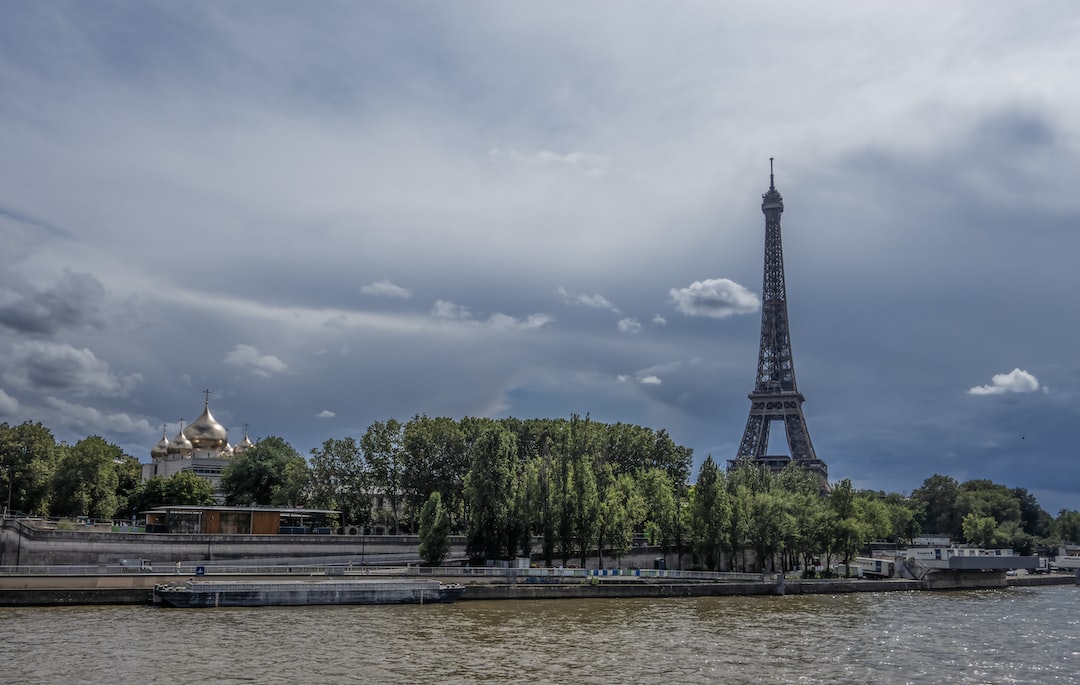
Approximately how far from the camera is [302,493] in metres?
114

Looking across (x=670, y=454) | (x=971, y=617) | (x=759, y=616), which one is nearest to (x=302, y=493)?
(x=670, y=454)

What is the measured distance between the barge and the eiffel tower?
4571 inches

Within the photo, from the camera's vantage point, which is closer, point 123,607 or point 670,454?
point 123,607

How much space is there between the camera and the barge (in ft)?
194

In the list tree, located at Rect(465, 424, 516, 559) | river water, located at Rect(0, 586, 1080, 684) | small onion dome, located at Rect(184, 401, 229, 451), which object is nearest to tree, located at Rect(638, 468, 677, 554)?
tree, located at Rect(465, 424, 516, 559)

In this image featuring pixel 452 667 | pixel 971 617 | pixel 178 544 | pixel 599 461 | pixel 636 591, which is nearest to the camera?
pixel 452 667

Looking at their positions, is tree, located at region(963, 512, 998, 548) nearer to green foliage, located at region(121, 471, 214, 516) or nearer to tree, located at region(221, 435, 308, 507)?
tree, located at region(221, 435, 308, 507)

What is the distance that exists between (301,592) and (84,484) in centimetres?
5234

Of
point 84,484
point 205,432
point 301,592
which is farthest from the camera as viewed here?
point 205,432

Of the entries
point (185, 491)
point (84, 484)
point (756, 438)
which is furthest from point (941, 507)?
point (84, 484)

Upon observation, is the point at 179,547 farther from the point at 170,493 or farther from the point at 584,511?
the point at 170,493

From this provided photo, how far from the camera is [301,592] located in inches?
2452

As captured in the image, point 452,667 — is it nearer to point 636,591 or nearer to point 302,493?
point 636,591

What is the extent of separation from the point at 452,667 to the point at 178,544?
159 feet
